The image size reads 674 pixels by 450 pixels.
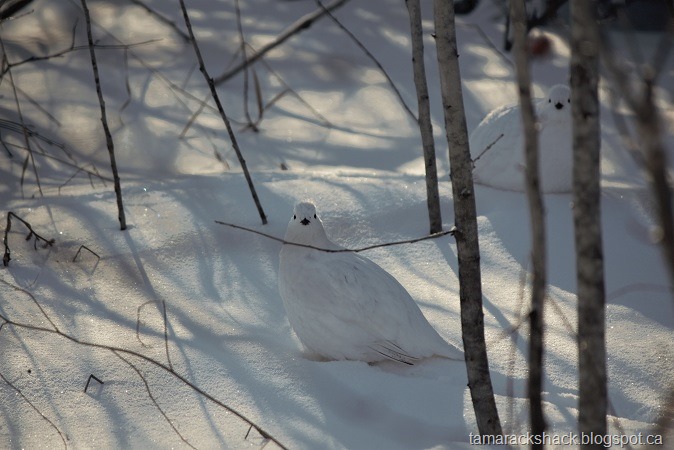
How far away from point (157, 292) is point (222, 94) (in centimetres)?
232

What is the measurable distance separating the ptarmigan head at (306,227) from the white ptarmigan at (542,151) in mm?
1109

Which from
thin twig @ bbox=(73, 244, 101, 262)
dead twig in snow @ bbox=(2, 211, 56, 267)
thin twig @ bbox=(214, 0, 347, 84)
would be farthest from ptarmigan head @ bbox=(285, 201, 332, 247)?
thin twig @ bbox=(214, 0, 347, 84)

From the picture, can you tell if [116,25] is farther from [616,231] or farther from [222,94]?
[616,231]

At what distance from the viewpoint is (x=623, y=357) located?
2.36 m

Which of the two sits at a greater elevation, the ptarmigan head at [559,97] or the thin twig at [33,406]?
the ptarmigan head at [559,97]

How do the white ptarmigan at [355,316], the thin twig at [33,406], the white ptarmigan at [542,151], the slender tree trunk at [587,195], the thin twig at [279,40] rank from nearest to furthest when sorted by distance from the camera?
the slender tree trunk at [587,195], the thin twig at [33,406], the white ptarmigan at [355,316], the white ptarmigan at [542,151], the thin twig at [279,40]

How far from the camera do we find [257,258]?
3.02m

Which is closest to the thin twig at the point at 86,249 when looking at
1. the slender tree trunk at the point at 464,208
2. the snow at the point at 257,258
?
the snow at the point at 257,258

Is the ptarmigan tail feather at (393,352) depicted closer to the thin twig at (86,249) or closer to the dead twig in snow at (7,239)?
the thin twig at (86,249)

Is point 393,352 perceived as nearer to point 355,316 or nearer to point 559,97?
point 355,316

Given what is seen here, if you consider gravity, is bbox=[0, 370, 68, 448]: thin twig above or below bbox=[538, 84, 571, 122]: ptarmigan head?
below

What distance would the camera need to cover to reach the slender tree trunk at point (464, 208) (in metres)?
1.66

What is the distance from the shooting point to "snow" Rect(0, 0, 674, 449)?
2.08 metres

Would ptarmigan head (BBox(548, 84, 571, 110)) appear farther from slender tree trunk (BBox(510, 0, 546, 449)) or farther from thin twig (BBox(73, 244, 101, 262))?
slender tree trunk (BBox(510, 0, 546, 449))
